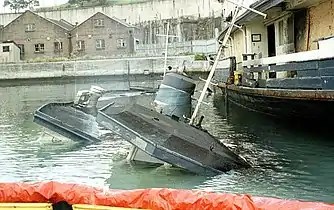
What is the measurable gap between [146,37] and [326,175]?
217ft

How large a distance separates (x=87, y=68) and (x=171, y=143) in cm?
4878

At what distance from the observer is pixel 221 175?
29.7ft

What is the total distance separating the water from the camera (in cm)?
859

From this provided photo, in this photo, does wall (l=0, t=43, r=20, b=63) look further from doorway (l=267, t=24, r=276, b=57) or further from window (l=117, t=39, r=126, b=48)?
doorway (l=267, t=24, r=276, b=57)

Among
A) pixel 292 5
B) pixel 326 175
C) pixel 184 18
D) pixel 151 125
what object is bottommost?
pixel 326 175

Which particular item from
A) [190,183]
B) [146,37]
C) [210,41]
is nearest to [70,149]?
[190,183]

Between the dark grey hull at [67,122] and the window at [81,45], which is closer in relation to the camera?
the dark grey hull at [67,122]

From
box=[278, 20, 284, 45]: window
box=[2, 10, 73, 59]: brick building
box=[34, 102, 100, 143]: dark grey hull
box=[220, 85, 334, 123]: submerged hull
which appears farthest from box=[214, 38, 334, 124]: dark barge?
box=[2, 10, 73, 59]: brick building

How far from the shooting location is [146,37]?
244 feet

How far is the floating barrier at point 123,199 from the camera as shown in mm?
3496

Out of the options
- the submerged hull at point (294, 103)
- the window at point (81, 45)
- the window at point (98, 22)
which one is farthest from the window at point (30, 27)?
the submerged hull at point (294, 103)

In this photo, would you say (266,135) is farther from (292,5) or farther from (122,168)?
(122,168)

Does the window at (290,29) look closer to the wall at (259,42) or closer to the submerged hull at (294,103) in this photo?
the submerged hull at (294,103)

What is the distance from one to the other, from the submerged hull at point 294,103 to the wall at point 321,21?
5.63 feet
